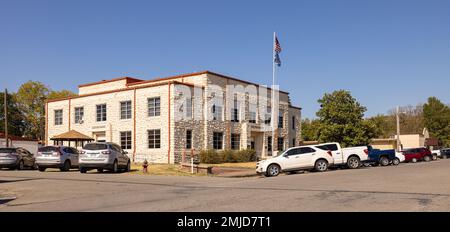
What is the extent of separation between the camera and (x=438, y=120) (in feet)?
292

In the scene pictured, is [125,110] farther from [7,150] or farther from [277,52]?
[277,52]

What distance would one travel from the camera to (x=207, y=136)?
40.6 m

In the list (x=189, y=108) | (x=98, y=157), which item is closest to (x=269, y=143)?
(x=189, y=108)

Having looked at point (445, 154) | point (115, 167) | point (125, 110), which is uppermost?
point (125, 110)

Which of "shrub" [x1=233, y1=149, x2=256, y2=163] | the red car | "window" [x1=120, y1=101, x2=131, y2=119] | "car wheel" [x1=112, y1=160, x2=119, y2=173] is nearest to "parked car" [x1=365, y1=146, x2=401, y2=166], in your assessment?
the red car

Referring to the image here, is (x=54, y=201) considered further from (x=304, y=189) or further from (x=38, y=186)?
(x=304, y=189)

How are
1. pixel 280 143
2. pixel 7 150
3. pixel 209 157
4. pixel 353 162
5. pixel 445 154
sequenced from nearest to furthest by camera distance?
pixel 353 162 < pixel 7 150 < pixel 209 157 < pixel 280 143 < pixel 445 154

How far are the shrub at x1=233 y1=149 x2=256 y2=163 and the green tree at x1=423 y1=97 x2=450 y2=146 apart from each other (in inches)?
2266

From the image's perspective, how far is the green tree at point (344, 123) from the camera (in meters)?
48.6

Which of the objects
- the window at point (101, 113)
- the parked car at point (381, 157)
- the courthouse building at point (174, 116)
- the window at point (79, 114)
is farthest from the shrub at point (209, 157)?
the window at point (79, 114)

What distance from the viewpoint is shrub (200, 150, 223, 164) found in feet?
128

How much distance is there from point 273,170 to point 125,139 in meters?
19.1

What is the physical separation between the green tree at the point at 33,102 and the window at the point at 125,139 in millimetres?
45280
